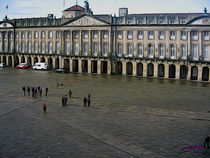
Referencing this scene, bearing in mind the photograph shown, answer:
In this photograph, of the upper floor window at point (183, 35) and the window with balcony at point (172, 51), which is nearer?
the upper floor window at point (183, 35)

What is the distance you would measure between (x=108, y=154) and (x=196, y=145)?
7.57 meters

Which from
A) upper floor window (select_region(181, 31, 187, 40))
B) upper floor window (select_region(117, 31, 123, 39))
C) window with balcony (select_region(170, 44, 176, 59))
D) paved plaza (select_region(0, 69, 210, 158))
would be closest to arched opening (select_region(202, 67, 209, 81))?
window with balcony (select_region(170, 44, 176, 59))

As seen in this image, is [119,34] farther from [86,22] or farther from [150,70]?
[150,70]

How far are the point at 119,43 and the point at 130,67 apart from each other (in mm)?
6509

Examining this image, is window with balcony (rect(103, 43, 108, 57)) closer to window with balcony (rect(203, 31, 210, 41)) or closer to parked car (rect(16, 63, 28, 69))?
window with balcony (rect(203, 31, 210, 41))

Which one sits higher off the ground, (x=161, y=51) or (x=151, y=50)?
(x=151, y=50)

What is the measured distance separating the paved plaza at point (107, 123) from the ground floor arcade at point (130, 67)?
45.7ft

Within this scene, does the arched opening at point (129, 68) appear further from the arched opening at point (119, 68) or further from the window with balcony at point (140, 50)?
the window with balcony at point (140, 50)

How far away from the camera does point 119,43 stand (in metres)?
69.8

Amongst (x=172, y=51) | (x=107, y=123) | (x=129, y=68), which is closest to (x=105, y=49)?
(x=129, y=68)

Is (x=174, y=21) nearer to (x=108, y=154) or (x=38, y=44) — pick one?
(x=38, y=44)

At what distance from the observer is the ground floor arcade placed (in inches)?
2447

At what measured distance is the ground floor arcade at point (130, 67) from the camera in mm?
62156

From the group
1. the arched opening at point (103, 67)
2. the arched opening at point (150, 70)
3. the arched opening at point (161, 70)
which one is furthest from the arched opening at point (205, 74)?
the arched opening at point (103, 67)
